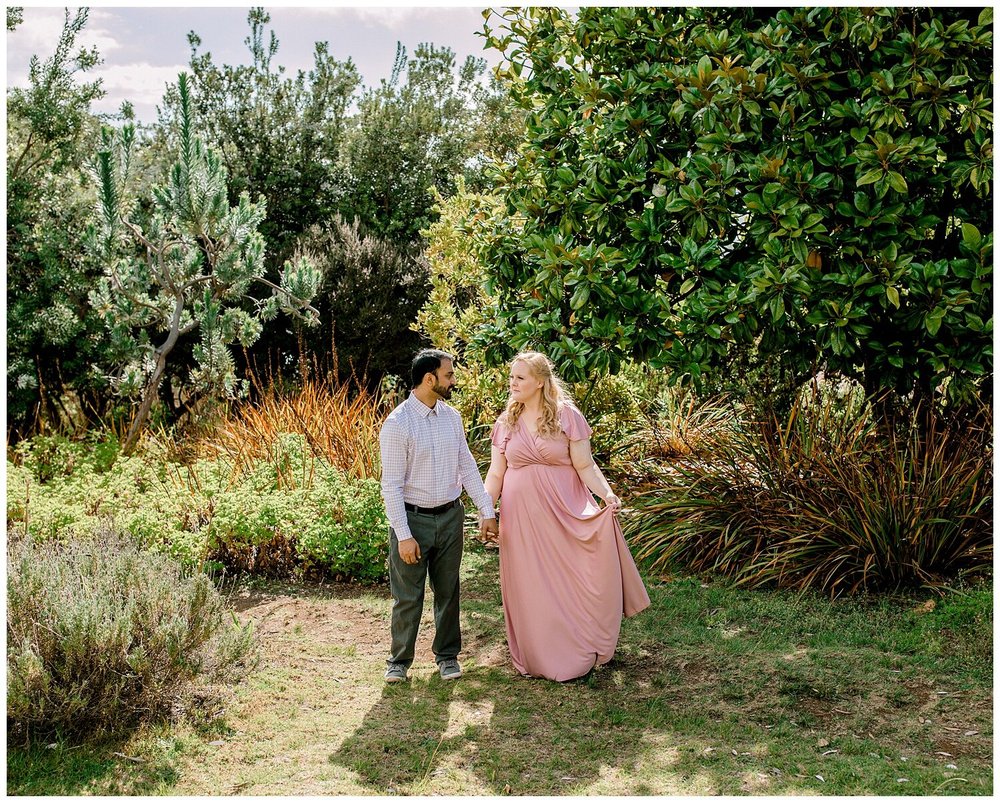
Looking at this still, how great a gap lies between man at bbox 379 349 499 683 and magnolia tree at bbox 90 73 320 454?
4491mm

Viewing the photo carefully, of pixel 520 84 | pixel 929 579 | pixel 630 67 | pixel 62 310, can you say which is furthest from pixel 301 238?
pixel 929 579

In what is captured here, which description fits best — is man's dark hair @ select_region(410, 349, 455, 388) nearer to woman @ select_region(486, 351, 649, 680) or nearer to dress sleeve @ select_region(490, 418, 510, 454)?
woman @ select_region(486, 351, 649, 680)

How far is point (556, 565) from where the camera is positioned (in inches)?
204

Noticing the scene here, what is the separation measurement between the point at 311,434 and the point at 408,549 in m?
4.04

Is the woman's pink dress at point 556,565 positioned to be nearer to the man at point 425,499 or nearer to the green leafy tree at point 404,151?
the man at point 425,499

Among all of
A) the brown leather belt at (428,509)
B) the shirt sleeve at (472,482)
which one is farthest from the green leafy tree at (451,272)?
the brown leather belt at (428,509)

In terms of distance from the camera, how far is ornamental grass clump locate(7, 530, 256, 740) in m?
4.15

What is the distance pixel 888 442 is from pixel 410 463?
3833 millimetres

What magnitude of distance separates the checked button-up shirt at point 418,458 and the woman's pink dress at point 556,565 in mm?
413

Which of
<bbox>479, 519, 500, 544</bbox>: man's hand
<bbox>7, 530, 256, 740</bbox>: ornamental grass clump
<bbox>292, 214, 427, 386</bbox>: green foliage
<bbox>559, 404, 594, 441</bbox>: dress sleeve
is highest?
<bbox>292, 214, 427, 386</bbox>: green foliage

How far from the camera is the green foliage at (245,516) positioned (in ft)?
22.6

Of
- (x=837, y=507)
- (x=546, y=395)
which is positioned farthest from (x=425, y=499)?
(x=837, y=507)

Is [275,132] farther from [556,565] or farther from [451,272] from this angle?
[556,565]

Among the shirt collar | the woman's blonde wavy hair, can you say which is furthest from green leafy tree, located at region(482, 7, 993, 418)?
the shirt collar
